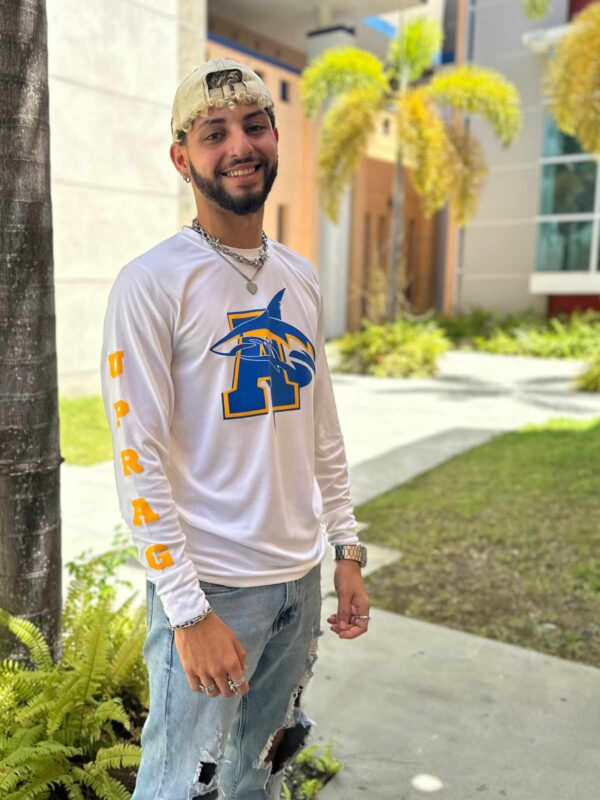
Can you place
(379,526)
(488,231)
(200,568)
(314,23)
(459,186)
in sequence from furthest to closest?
(488,231)
(314,23)
(459,186)
(379,526)
(200,568)

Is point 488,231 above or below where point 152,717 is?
above

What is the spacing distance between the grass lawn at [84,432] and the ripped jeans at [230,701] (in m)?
4.83

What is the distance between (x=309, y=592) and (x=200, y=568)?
351 millimetres

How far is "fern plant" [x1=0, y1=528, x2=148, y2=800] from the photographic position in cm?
211

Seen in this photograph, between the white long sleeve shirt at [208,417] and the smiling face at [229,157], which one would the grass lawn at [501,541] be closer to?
the white long sleeve shirt at [208,417]

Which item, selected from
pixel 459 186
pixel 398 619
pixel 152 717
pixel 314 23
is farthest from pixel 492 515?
pixel 314 23

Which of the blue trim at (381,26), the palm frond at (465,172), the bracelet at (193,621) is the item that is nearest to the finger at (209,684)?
the bracelet at (193,621)

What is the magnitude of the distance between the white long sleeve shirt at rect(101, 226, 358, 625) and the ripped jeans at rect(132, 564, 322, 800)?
6 centimetres

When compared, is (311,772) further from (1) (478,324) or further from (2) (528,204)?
(2) (528,204)

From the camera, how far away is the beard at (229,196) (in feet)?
5.55

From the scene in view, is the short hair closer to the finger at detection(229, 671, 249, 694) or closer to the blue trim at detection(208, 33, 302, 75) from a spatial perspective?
the finger at detection(229, 671, 249, 694)

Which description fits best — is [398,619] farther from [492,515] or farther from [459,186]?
[459,186]

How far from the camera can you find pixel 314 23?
66.5ft

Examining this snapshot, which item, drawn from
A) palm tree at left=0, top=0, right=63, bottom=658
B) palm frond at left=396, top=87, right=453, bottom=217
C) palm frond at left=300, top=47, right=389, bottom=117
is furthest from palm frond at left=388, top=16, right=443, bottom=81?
palm tree at left=0, top=0, right=63, bottom=658
